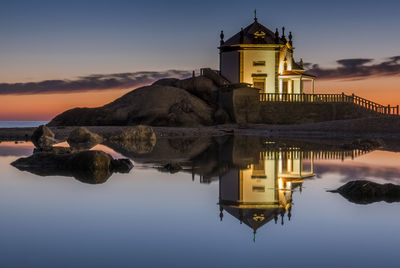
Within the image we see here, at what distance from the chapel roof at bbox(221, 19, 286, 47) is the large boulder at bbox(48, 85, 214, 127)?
27.5ft

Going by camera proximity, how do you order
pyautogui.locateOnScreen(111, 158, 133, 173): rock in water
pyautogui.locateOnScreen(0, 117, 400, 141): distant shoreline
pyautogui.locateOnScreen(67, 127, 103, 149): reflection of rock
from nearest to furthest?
pyautogui.locateOnScreen(111, 158, 133, 173): rock in water, pyautogui.locateOnScreen(67, 127, 103, 149): reflection of rock, pyautogui.locateOnScreen(0, 117, 400, 141): distant shoreline

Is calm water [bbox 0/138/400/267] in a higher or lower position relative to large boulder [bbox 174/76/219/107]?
lower

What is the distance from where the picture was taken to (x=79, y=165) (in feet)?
42.2

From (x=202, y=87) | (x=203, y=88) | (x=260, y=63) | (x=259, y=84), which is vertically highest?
(x=260, y=63)

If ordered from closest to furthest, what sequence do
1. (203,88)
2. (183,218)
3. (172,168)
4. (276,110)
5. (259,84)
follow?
(183,218), (172,168), (276,110), (203,88), (259,84)

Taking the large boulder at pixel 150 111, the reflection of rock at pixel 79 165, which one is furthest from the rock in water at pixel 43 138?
the large boulder at pixel 150 111

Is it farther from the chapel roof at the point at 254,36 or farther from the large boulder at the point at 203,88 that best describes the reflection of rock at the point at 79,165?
the chapel roof at the point at 254,36

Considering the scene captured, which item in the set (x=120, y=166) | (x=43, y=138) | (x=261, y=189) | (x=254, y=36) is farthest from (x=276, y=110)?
(x=261, y=189)

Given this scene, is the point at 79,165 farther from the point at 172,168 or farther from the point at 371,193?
the point at 371,193

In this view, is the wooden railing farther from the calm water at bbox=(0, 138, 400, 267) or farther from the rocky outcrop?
the calm water at bbox=(0, 138, 400, 267)

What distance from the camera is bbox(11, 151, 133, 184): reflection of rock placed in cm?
1241

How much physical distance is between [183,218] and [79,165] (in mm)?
6313

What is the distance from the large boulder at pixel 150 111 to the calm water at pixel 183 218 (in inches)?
1284

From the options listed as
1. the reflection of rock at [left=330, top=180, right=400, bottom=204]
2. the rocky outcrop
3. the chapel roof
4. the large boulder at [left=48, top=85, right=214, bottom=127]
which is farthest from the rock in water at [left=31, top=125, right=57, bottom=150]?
the chapel roof
